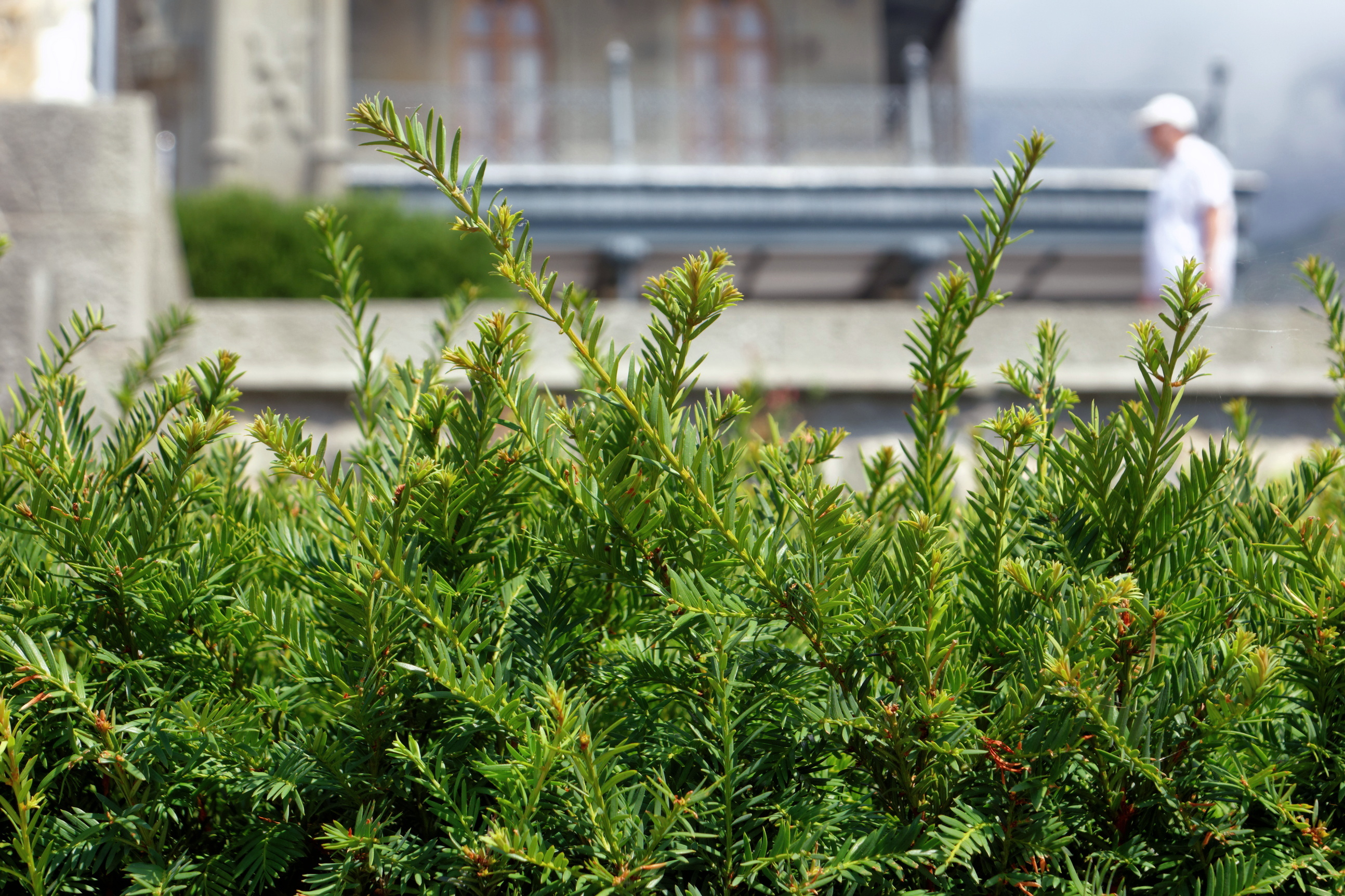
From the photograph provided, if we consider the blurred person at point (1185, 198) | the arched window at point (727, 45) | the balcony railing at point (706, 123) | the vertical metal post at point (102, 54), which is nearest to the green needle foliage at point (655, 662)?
the vertical metal post at point (102, 54)

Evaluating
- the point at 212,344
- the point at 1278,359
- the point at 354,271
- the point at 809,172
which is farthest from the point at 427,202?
the point at 354,271

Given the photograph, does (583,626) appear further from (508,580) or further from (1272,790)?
(1272,790)

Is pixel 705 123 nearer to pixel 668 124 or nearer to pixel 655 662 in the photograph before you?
pixel 668 124

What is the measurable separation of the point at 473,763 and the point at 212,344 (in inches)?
148

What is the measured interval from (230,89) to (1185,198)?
39.4 feet

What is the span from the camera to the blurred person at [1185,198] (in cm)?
455

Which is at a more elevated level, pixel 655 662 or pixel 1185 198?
pixel 1185 198

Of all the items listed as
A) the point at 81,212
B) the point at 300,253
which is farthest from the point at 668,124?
the point at 81,212

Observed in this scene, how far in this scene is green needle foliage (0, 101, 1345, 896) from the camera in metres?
0.74

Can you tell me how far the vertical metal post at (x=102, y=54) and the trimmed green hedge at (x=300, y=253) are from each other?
2100mm

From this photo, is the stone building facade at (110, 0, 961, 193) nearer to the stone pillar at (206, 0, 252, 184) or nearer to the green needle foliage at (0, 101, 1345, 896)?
the stone pillar at (206, 0, 252, 184)

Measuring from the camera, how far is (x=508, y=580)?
874mm

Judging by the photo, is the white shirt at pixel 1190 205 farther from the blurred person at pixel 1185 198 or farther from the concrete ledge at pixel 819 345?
the concrete ledge at pixel 819 345

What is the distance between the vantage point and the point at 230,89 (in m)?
13.3
